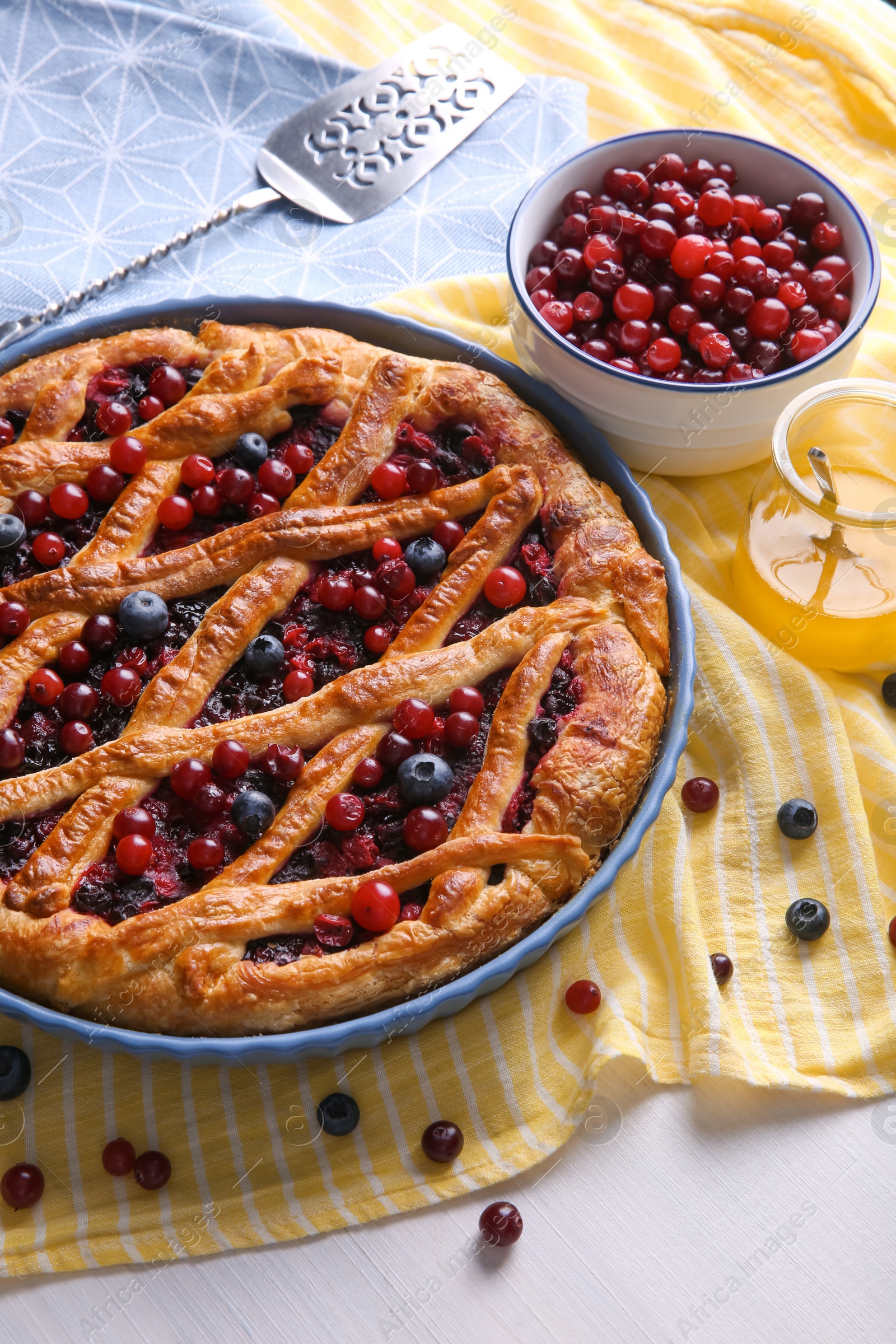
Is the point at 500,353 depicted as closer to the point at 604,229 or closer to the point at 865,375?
the point at 604,229

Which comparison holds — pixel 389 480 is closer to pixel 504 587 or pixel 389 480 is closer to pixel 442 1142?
pixel 504 587

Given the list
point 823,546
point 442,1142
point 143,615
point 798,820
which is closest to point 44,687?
point 143,615

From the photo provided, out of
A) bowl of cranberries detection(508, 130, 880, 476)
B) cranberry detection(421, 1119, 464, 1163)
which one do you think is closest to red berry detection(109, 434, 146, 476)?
bowl of cranberries detection(508, 130, 880, 476)

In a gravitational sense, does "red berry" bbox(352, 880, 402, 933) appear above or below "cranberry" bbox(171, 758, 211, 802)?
below

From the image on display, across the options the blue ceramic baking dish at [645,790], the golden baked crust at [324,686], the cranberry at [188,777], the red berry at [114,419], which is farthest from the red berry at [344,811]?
the red berry at [114,419]

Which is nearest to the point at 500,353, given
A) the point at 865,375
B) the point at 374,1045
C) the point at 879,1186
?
the point at 865,375

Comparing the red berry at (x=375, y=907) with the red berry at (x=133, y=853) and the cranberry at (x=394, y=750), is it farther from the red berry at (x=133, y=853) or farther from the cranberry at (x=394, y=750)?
the red berry at (x=133, y=853)

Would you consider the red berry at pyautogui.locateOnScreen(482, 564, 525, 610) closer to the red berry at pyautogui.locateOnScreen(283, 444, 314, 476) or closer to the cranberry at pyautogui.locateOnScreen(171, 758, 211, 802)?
the red berry at pyautogui.locateOnScreen(283, 444, 314, 476)
